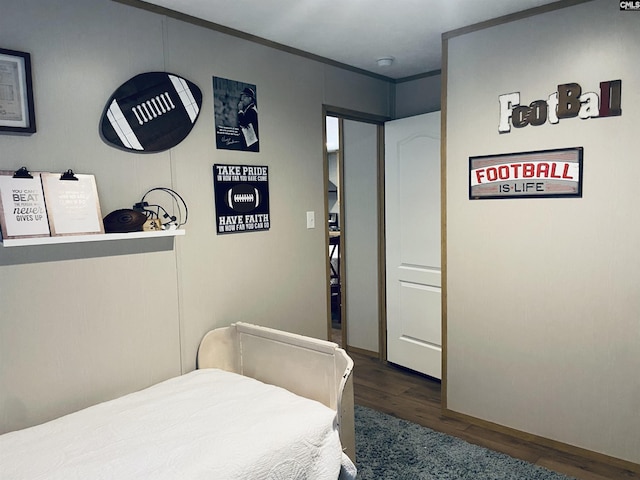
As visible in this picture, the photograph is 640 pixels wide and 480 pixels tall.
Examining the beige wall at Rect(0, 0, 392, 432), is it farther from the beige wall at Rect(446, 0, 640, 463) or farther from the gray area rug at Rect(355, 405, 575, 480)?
the beige wall at Rect(446, 0, 640, 463)

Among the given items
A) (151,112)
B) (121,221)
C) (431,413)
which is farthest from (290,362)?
(151,112)

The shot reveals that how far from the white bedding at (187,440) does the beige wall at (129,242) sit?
23cm

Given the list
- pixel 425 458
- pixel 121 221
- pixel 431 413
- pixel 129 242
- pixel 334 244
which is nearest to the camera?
pixel 121 221

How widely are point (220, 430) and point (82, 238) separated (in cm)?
97

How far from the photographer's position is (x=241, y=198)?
2.72m

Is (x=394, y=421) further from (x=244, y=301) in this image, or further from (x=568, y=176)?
(x=568, y=176)

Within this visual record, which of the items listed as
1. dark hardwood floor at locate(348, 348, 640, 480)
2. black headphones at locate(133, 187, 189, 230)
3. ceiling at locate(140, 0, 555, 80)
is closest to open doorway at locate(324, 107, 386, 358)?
dark hardwood floor at locate(348, 348, 640, 480)

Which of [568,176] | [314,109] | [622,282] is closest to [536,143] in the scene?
[568,176]

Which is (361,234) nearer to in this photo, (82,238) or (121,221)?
(121,221)

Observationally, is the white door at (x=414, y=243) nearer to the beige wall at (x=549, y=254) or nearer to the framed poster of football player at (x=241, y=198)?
the beige wall at (x=549, y=254)

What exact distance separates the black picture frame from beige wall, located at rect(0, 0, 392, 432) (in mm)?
45

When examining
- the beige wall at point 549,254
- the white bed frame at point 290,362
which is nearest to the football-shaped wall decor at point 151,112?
the white bed frame at point 290,362

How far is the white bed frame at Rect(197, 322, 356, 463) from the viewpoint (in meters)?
2.06

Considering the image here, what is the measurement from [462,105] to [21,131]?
2274 millimetres
